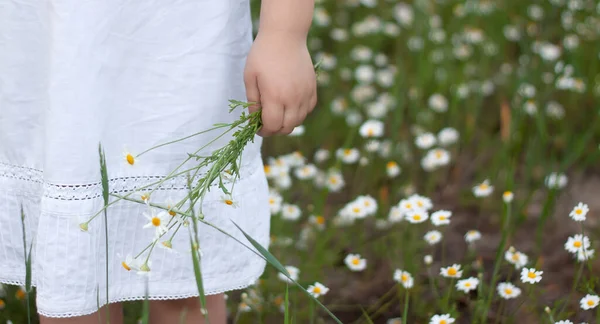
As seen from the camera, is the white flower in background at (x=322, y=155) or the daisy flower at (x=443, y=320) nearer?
the daisy flower at (x=443, y=320)

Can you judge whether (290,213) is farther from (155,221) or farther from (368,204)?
(155,221)

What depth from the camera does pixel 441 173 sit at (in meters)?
2.31

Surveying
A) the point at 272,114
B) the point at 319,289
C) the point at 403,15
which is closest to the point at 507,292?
the point at 319,289

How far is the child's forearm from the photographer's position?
1.17 meters

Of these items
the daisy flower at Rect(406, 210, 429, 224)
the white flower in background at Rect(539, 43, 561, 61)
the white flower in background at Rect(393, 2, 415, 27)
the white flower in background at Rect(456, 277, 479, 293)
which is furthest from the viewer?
the white flower in background at Rect(393, 2, 415, 27)

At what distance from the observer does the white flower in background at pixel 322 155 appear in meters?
2.23

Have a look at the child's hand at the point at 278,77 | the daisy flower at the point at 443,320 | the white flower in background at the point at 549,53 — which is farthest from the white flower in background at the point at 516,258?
the white flower in background at the point at 549,53

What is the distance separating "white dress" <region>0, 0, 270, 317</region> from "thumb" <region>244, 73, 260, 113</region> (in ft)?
0.22

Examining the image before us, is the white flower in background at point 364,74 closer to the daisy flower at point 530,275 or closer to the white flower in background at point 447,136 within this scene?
the white flower in background at point 447,136

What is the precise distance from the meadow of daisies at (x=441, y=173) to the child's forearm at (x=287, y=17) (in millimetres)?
475

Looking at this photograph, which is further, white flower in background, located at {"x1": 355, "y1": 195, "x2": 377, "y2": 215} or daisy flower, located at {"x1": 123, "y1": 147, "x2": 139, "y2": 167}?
white flower in background, located at {"x1": 355, "y1": 195, "x2": 377, "y2": 215}

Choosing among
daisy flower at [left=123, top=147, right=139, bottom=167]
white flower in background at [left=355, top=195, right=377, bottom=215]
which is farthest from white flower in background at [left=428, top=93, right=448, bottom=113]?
daisy flower at [left=123, top=147, right=139, bottom=167]

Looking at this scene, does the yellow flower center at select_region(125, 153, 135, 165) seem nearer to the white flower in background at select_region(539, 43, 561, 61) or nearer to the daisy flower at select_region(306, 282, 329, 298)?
the daisy flower at select_region(306, 282, 329, 298)

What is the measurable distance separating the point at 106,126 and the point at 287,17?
307mm
